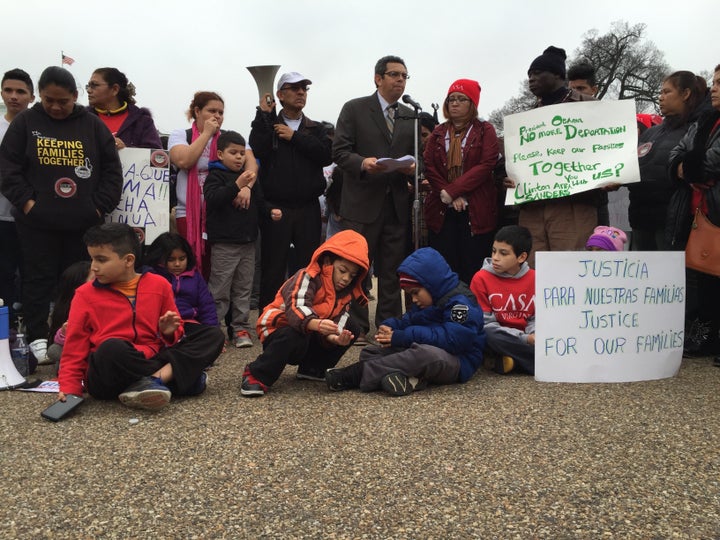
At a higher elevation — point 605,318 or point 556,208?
point 556,208

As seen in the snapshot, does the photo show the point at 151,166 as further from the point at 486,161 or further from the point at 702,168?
the point at 702,168

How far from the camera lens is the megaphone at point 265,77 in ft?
16.8

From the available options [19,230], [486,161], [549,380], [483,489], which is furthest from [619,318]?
[19,230]

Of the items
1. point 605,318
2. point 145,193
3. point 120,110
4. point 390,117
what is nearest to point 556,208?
point 605,318

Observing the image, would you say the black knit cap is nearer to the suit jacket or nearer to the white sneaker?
the suit jacket

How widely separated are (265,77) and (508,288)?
2444mm

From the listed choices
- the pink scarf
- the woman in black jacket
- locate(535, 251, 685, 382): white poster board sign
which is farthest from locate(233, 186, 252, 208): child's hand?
the woman in black jacket

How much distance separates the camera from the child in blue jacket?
3.60m

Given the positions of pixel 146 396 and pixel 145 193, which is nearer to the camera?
pixel 146 396

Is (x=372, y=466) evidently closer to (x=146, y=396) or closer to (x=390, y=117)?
(x=146, y=396)

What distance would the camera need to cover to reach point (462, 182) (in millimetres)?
4891

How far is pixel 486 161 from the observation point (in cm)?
494

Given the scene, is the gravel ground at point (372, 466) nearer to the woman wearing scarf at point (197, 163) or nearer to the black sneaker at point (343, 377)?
the black sneaker at point (343, 377)

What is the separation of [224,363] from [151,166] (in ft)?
5.13
